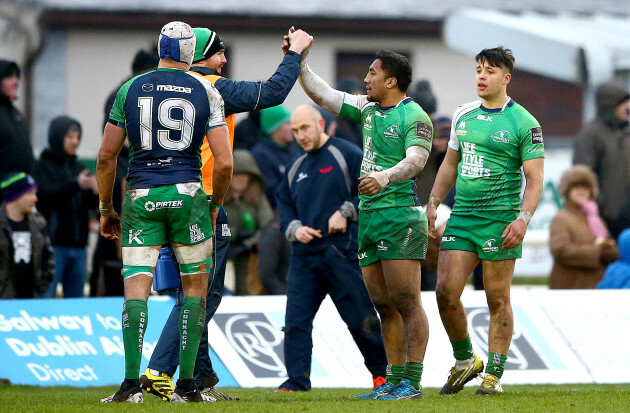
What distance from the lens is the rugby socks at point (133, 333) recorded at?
24.4 ft

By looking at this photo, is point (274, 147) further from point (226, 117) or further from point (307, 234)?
point (226, 117)

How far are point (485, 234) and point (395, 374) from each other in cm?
118

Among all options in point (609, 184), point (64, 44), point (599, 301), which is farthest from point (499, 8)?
point (599, 301)

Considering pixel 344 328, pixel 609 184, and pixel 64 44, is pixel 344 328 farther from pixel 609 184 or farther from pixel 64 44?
pixel 64 44

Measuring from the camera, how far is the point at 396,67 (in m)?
8.32

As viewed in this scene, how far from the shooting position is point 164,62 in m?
7.62

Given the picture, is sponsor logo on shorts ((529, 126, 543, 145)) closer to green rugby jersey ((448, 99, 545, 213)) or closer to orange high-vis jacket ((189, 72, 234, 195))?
green rugby jersey ((448, 99, 545, 213))

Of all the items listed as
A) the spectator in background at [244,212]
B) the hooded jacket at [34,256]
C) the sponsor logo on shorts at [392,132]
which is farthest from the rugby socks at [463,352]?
the hooded jacket at [34,256]

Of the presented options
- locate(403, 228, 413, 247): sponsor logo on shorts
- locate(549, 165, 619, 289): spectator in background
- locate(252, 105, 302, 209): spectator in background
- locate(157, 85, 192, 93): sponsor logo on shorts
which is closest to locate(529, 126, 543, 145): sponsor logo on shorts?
locate(403, 228, 413, 247): sponsor logo on shorts

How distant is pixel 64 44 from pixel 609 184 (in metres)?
12.4

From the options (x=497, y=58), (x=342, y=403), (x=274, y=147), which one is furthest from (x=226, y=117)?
(x=274, y=147)

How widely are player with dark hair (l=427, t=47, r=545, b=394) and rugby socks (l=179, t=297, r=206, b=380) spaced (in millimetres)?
1863

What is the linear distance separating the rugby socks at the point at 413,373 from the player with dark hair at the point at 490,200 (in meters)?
0.54

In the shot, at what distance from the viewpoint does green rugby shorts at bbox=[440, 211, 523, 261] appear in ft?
27.8
